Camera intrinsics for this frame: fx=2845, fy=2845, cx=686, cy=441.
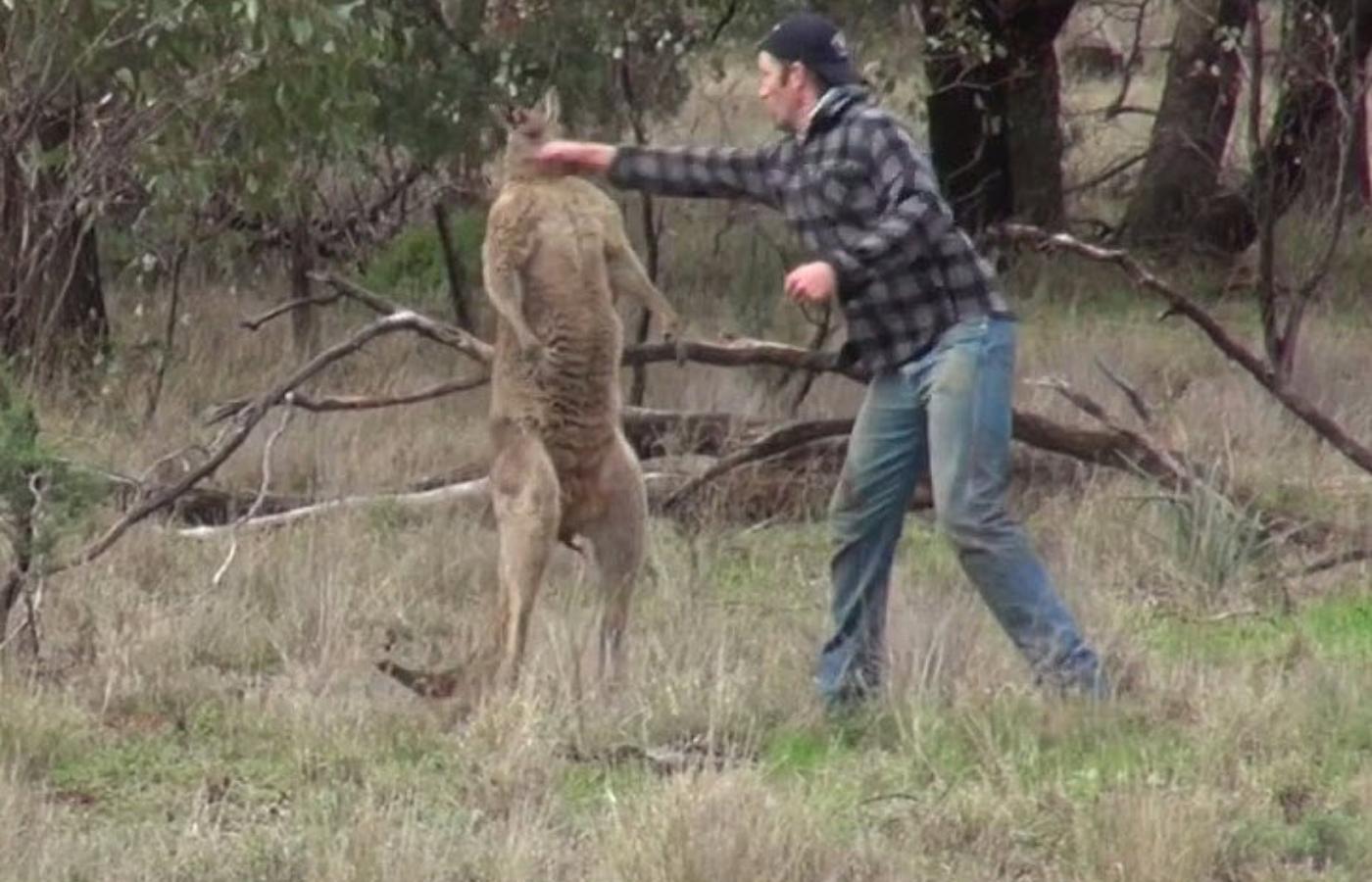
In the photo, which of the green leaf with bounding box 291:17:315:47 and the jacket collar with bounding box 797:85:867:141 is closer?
the jacket collar with bounding box 797:85:867:141

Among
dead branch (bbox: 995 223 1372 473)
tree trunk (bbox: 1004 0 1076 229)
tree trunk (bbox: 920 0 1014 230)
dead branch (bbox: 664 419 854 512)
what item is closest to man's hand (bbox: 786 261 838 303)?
dead branch (bbox: 995 223 1372 473)

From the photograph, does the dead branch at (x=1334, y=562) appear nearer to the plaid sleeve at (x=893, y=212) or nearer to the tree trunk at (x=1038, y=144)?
the plaid sleeve at (x=893, y=212)

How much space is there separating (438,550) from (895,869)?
12.6 feet

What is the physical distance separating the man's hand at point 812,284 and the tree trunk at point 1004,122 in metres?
8.98

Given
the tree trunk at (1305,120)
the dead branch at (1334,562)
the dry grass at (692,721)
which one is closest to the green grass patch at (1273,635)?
the dry grass at (692,721)

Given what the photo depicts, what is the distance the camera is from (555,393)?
7961mm

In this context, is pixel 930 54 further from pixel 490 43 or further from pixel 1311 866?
pixel 1311 866

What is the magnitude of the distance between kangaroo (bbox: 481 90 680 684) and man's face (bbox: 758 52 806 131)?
85 centimetres

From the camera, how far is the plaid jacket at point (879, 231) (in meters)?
7.21

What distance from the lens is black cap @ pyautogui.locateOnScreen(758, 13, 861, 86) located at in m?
7.32

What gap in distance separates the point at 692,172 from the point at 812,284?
93cm

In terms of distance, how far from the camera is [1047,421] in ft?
33.4

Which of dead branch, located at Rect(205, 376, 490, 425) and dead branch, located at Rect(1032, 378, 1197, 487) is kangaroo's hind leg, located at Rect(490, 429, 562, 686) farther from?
dead branch, located at Rect(1032, 378, 1197, 487)

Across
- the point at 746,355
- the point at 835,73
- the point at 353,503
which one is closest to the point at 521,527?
the point at 835,73
